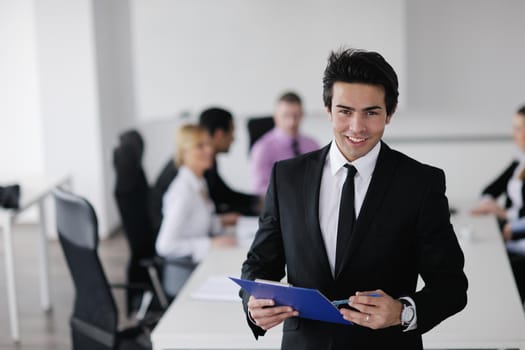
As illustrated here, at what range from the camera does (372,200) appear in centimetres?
175

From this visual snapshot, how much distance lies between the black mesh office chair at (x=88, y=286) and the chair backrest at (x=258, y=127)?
2.73 m

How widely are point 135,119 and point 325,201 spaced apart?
5156 mm

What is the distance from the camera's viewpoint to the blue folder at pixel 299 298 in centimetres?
167

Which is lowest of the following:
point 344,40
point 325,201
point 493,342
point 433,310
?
point 493,342

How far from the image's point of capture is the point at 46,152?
20.5 ft

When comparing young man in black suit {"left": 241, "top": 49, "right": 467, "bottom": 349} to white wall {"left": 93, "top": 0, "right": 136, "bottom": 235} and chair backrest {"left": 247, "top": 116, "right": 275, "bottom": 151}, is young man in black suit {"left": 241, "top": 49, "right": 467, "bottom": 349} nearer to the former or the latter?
chair backrest {"left": 247, "top": 116, "right": 275, "bottom": 151}

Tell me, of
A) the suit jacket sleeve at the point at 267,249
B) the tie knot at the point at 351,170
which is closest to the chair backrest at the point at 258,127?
the suit jacket sleeve at the point at 267,249

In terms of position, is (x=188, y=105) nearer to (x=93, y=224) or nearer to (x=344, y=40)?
(x=344, y=40)

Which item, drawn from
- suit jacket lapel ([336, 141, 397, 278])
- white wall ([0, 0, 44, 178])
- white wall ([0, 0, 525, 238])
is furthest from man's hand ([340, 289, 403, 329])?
white wall ([0, 0, 44, 178])

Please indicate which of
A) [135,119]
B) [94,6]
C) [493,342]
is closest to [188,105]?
[135,119]

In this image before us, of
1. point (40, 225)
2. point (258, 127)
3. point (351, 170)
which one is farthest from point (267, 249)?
point (258, 127)

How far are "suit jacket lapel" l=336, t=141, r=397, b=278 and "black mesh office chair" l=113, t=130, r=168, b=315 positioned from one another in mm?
2010

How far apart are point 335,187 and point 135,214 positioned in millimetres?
2020

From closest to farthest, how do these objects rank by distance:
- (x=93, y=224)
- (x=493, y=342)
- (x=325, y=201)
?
(x=325, y=201) < (x=493, y=342) < (x=93, y=224)
